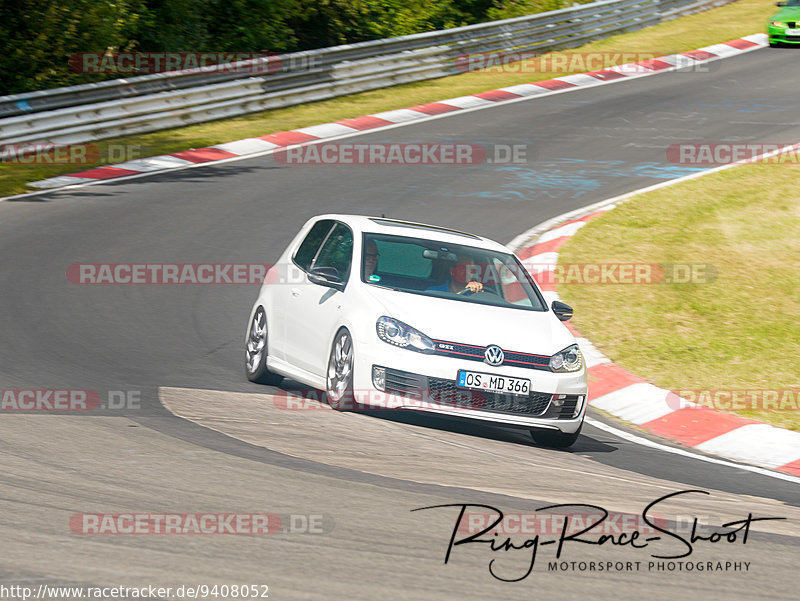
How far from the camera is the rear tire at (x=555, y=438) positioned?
28.2ft

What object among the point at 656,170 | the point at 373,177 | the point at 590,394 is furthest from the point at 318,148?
the point at 590,394

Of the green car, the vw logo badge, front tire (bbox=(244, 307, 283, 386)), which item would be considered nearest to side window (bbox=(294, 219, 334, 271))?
front tire (bbox=(244, 307, 283, 386))

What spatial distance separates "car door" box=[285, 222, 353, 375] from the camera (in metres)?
8.96

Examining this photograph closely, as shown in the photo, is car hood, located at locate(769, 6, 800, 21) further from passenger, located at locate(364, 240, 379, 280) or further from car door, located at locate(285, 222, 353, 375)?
passenger, located at locate(364, 240, 379, 280)

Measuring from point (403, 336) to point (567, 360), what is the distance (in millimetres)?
1274

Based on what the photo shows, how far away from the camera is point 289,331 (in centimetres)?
946

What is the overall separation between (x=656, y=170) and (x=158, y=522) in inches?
608

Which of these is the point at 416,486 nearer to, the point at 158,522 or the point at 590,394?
the point at 158,522

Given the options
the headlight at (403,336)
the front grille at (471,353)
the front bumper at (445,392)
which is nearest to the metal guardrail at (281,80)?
the headlight at (403,336)

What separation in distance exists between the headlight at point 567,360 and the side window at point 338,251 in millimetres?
1806

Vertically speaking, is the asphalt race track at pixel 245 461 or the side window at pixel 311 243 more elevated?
the side window at pixel 311 243

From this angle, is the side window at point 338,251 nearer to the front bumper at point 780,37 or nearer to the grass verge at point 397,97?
the grass verge at point 397,97

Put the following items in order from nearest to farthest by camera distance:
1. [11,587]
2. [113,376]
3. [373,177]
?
[11,587] < [113,376] < [373,177]

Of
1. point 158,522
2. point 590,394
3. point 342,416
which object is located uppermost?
point 158,522
